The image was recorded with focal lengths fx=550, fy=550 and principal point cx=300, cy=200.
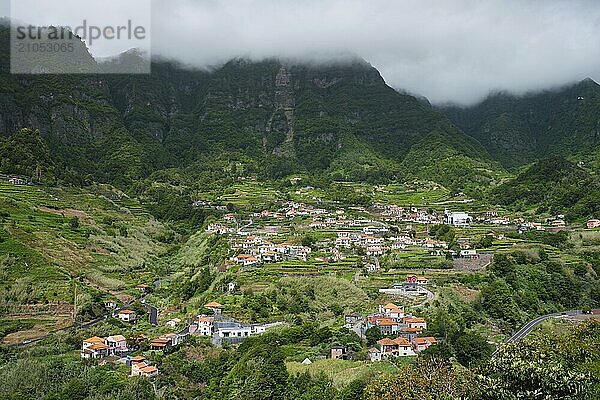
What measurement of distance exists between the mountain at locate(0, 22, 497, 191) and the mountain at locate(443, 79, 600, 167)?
63.4 feet

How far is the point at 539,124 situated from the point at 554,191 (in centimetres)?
7815

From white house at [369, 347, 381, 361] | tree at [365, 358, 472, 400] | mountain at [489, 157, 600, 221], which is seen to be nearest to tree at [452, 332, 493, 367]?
white house at [369, 347, 381, 361]

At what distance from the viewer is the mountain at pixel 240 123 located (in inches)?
3912

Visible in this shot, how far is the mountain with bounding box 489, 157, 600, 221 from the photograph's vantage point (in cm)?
6700

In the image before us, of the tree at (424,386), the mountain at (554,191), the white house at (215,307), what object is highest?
the mountain at (554,191)

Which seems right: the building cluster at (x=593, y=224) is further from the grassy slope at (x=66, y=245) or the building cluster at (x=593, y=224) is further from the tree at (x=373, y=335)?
the grassy slope at (x=66, y=245)

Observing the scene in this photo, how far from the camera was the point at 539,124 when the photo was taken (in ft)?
481

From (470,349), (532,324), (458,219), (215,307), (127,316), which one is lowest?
(127,316)

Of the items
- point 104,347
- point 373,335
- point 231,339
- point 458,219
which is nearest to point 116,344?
point 104,347

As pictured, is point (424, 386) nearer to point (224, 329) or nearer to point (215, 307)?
point (224, 329)

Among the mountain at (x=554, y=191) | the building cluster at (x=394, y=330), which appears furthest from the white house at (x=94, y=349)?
the mountain at (x=554, y=191)

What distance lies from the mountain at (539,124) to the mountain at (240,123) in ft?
63.4

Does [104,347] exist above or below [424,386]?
below

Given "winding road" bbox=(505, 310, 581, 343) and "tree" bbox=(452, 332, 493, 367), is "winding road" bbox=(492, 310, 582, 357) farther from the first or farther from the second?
"tree" bbox=(452, 332, 493, 367)
